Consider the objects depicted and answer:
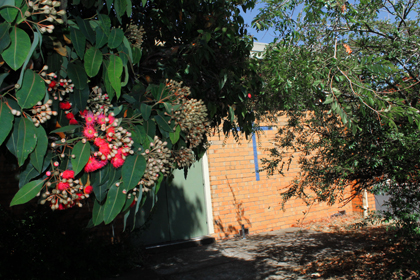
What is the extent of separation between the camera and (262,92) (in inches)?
145

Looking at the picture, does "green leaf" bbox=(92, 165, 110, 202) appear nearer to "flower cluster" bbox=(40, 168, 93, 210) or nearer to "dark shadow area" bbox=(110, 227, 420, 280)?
"flower cluster" bbox=(40, 168, 93, 210)

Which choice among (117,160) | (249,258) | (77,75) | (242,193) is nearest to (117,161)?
(117,160)

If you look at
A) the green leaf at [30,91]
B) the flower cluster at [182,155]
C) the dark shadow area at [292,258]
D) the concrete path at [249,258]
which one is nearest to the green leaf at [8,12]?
the green leaf at [30,91]

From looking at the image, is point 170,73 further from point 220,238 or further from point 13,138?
point 220,238

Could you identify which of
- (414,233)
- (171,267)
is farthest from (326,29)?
(171,267)

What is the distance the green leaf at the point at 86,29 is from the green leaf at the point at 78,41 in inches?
0.8

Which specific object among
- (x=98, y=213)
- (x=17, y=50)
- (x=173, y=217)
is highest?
(x=17, y=50)

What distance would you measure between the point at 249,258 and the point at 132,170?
17.5 feet

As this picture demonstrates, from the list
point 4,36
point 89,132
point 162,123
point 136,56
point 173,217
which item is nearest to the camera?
point 4,36

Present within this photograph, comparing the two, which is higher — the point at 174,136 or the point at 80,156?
the point at 174,136

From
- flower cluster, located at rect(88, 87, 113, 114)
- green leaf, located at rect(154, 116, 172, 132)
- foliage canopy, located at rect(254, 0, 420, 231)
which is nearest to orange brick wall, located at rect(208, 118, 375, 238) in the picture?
foliage canopy, located at rect(254, 0, 420, 231)

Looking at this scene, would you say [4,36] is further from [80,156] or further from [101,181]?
[101,181]

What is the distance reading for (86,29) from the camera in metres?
1.45

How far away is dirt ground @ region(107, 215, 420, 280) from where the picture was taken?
4770 mm
